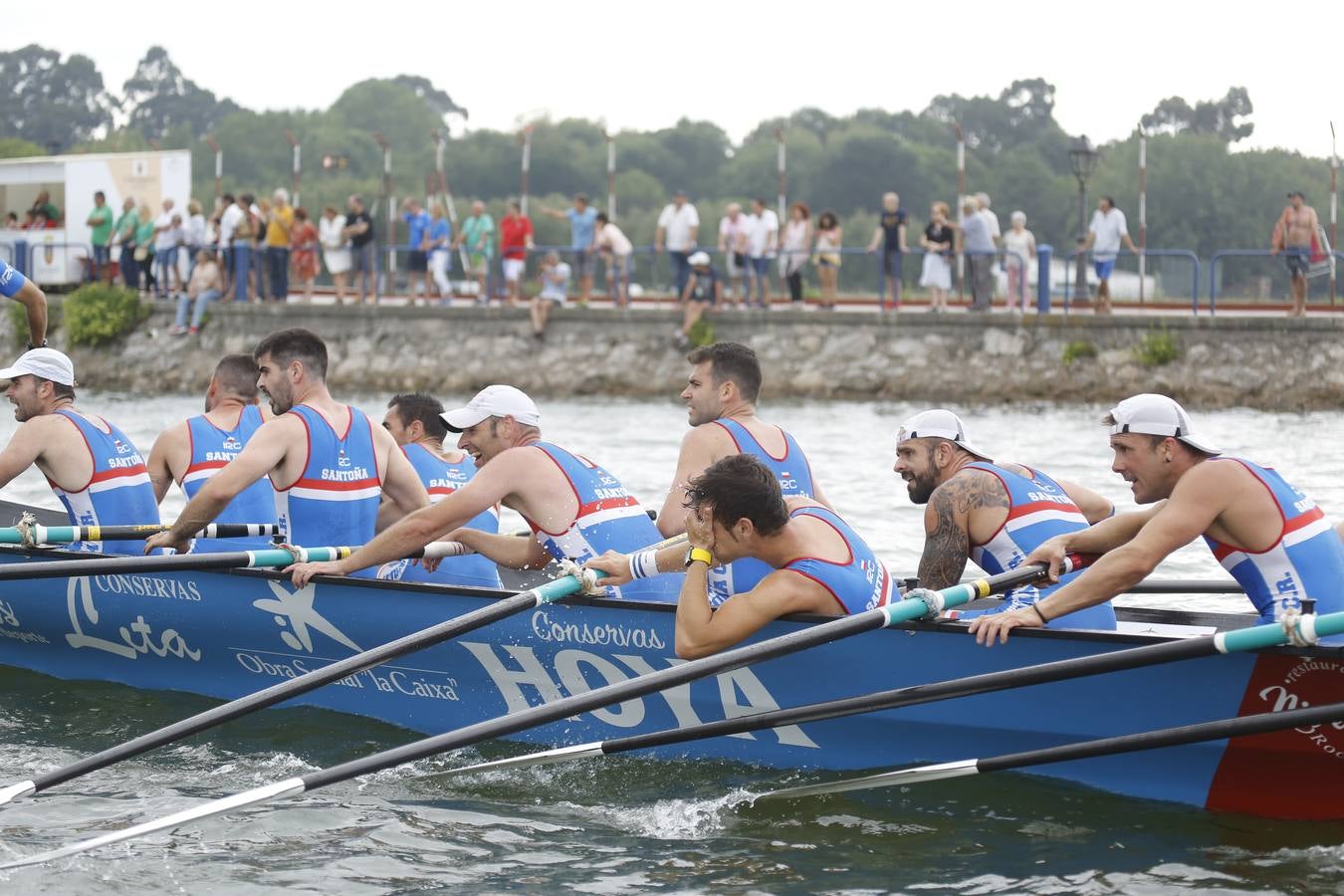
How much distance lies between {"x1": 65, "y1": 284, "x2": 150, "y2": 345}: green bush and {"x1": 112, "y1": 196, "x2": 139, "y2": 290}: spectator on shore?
22cm

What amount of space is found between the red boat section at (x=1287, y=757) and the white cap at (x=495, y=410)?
11.6 feet

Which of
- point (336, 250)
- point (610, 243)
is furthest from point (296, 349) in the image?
point (336, 250)

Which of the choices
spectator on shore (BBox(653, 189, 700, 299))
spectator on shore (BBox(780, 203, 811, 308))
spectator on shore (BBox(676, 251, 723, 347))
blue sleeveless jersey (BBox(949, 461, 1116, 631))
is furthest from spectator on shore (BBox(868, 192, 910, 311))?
blue sleeveless jersey (BBox(949, 461, 1116, 631))

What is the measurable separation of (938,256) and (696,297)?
3.98 m

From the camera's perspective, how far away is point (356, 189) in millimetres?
79312

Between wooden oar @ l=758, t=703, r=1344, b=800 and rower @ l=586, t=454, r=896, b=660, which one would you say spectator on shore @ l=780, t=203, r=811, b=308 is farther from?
wooden oar @ l=758, t=703, r=1344, b=800

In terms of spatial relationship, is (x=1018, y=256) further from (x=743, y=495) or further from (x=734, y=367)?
(x=743, y=495)

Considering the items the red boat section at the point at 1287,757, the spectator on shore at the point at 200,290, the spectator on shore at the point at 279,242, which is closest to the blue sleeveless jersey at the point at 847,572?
the red boat section at the point at 1287,757

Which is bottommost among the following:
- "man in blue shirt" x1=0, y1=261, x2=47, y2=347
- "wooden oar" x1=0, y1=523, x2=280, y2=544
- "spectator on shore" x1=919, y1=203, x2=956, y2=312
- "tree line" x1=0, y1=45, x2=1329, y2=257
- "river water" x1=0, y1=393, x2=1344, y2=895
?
"river water" x1=0, y1=393, x2=1344, y2=895

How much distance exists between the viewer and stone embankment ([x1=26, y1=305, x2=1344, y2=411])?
993 inches

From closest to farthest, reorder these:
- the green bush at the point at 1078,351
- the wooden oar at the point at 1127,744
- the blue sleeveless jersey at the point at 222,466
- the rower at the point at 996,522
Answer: the wooden oar at the point at 1127,744
the rower at the point at 996,522
the blue sleeveless jersey at the point at 222,466
the green bush at the point at 1078,351

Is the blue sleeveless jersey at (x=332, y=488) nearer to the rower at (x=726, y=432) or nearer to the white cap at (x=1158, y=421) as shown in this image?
the rower at (x=726, y=432)

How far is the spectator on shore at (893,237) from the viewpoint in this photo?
2430 cm

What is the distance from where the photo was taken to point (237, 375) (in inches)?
416
